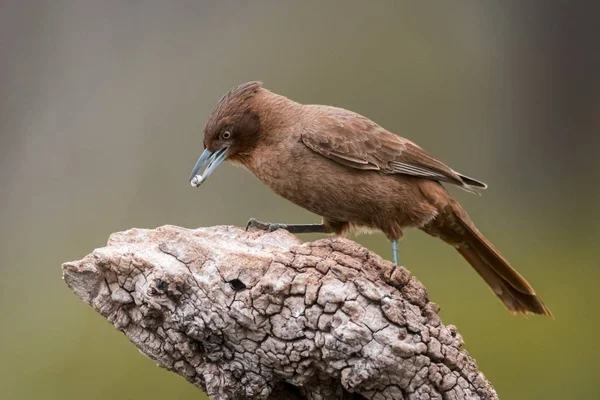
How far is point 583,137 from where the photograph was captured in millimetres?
8672

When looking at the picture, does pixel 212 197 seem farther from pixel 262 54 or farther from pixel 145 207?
pixel 262 54

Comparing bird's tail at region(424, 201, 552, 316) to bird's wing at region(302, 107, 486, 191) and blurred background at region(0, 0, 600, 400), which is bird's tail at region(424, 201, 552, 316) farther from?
blurred background at region(0, 0, 600, 400)

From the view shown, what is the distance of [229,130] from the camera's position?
17.6 feet

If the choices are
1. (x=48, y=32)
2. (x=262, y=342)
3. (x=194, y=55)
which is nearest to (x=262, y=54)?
(x=194, y=55)

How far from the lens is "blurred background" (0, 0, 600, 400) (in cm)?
773

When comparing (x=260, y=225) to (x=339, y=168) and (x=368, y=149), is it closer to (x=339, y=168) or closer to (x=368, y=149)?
(x=339, y=168)

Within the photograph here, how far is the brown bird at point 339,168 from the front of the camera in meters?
5.31

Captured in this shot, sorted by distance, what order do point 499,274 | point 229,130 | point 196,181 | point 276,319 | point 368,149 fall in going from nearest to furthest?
point 276,319, point 196,181, point 229,130, point 368,149, point 499,274

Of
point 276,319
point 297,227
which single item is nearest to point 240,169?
point 297,227

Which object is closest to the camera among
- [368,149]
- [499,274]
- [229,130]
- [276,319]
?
[276,319]

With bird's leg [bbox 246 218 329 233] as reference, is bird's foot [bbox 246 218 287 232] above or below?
below

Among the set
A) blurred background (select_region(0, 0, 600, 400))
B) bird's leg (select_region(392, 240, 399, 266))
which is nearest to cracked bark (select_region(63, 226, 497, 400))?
bird's leg (select_region(392, 240, 399, 266))

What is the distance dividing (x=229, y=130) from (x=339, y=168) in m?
0.64

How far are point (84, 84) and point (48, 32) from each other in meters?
0.58
